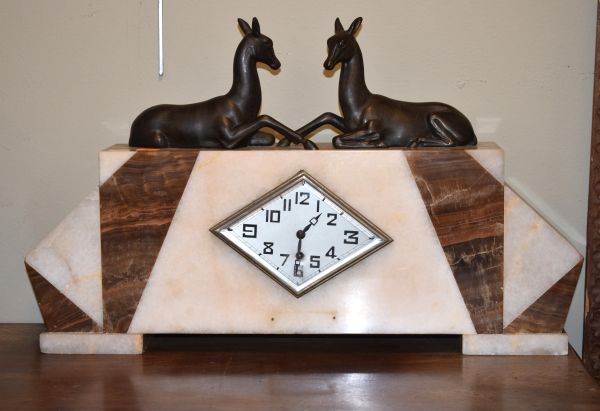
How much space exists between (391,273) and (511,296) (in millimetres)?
222

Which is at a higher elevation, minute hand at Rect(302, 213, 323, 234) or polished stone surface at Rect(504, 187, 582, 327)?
minute hand at Rect(302, 213, 323, 234)

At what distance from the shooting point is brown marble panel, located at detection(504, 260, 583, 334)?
1.78 metres

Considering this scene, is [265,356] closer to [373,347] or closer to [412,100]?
[373,347]

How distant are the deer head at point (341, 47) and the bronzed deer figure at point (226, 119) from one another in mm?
114

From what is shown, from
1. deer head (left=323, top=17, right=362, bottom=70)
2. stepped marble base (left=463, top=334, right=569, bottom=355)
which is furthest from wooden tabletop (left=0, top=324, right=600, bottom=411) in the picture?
deer head (left=323, top=17, right=362, bottom=70)

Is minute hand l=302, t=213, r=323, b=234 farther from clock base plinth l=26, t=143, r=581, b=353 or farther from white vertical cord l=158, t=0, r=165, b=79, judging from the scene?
white vertical cord l=158, t=0, r=165, b=79

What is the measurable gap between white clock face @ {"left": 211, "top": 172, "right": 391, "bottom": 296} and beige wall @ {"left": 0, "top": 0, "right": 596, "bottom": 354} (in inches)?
14.9

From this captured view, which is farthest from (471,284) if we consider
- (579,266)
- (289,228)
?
(289,228)

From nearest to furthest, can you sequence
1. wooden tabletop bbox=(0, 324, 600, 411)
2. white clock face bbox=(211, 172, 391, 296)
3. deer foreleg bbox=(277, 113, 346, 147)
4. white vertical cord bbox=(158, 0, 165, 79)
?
wooden tabletop bbox=(0, 324, 600, 411)
white clock face bbox=(211, 172, 391, 296)
deer foreleg bbox=(277, 113, 346, 147)
white vertical cord bbox=(158, 0, 165, 79)

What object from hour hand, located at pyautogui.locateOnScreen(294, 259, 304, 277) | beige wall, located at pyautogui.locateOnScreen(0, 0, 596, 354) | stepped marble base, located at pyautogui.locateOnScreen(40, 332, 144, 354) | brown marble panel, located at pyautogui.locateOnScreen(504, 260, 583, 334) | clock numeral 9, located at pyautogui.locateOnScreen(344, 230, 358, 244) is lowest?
stepped marble base, located at pyautogui.locateOnScreen(40, 332, 144, 354)

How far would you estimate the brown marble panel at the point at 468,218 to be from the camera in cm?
174

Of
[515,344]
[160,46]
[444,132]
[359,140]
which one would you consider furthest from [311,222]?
[160,46]

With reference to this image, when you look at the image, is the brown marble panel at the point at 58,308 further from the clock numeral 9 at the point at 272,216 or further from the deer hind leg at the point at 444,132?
the deer hind leg at the point at 444,132

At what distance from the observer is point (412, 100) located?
2.06 m
